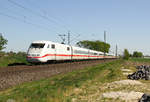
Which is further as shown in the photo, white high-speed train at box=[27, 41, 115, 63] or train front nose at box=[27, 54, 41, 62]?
white high-speed train at box=[27, 41, 115, 63]

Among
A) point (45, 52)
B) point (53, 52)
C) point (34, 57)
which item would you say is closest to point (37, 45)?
point (45, 52)

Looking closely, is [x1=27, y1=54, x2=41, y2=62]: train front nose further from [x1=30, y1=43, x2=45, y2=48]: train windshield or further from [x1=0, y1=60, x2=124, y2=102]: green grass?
[x1=0, y1=60, x2=124, y2=102]: green grass

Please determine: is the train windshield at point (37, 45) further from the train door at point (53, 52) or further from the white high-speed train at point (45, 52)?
the train door at point (53, 52)

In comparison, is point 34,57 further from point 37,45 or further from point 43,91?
point 43,91

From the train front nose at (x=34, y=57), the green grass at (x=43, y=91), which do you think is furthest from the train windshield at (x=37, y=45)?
the green grass at (x=43, y=91)

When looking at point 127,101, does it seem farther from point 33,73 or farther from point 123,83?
point 33,73

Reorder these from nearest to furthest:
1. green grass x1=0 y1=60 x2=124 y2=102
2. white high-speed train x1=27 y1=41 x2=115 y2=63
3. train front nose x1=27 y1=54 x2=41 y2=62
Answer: green grass x1=0 y1=60 x2=124 y2=102 → train front nose x1=27 y1=54 x2=41 y2=62 → white high-speed train x1=27 y1=41 x2=115 y2=63

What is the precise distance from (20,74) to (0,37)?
1548 inches

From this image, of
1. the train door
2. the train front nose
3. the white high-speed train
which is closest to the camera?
the train front nose

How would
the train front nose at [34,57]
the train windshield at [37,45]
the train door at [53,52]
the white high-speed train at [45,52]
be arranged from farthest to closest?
the train door at [53,52], the train windshield at [37,45], the white high-speed train at [45,52], the train front nose at [34,57]

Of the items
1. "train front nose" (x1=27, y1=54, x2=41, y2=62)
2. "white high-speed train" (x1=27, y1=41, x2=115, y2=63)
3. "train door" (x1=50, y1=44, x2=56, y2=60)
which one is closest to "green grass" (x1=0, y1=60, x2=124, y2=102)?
"train front nose" (x1=27, y1=54, x2=41, y2=62)

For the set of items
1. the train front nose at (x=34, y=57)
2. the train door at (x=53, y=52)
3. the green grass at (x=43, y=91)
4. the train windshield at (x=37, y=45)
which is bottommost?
the green grass at (x=43, y=91)

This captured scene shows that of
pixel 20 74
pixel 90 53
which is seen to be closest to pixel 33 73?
pixel 20 74

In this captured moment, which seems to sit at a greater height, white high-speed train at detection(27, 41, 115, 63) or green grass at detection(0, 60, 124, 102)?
white high-speed train at detection(27, 41, 115, 63)
